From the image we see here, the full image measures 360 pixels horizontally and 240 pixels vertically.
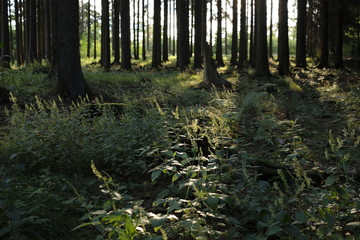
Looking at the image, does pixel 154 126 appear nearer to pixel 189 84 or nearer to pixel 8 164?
pixel 8 164

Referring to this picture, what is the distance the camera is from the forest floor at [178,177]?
2.58 metres

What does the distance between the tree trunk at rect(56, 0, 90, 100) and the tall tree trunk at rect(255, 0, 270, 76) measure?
29.5 feet

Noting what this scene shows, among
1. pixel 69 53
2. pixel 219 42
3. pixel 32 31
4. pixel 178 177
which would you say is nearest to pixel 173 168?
pixel 178 177

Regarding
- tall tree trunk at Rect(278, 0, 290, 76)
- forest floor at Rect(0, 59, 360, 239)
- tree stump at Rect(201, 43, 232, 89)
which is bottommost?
forest floor at Rect(0, 59, 360, 239)

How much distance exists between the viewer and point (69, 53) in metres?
8.70

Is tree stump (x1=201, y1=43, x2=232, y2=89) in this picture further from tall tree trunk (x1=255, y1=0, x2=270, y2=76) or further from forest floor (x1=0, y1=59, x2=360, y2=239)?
forest floor (x1=0, y1=59, x2=360, y2=239)

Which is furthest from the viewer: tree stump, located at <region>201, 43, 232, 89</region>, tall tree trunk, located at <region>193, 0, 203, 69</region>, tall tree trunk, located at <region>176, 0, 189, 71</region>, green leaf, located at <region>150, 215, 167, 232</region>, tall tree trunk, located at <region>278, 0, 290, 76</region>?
tall tree trunk, located at <region>193, 0, 203, 69</region>

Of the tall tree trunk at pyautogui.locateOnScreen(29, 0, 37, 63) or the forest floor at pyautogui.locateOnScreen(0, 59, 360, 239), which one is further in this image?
the tall tree trunk at pyautogui.locateOnScreen(29, 0, 37, 63)

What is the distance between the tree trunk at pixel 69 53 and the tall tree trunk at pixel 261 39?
29.5 ft

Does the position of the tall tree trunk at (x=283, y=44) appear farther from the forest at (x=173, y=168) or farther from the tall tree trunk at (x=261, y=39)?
the forest at (x=173, y=168)

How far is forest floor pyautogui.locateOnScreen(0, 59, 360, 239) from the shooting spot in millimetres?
2576

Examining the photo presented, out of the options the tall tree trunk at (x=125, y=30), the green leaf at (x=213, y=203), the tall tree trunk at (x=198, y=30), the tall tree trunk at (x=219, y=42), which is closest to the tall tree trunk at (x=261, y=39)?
the tall tree trunk at (x=198, y=30)

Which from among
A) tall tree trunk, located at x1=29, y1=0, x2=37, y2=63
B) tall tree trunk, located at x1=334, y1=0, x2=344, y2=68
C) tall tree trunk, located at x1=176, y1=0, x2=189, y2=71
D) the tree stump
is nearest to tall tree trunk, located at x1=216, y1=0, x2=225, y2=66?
tall tree trunk, located at x1=176, y1=0, x2=189, y2=71

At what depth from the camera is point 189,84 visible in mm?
13664
